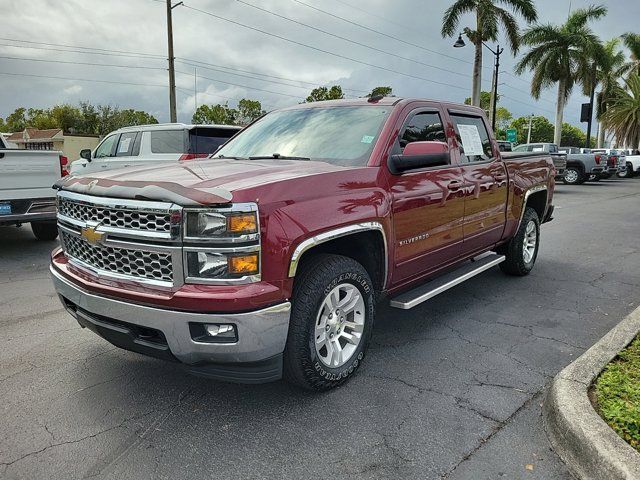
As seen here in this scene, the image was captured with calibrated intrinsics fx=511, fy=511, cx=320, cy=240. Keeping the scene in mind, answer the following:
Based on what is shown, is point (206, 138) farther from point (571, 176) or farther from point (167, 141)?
point (571, 176)

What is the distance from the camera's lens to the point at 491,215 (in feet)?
16.4

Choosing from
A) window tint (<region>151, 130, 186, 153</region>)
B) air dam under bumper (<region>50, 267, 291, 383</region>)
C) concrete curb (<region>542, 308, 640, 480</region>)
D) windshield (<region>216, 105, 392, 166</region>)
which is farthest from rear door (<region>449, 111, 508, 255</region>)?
window tint (<region>151, 130, 186, 153</region>)

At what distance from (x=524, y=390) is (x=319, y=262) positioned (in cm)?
159

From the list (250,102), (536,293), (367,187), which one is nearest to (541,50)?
(250,102)

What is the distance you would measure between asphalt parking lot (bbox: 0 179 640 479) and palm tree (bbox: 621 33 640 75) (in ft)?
163

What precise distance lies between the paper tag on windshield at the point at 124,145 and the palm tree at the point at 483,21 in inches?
884

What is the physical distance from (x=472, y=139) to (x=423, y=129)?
2.98 ft

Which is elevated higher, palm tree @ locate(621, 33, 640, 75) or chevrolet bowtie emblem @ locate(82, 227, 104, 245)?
palm tree @ locate(621, 33, 640, 75)

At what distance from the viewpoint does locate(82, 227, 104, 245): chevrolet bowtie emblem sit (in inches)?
116

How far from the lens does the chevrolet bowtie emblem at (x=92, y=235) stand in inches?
116

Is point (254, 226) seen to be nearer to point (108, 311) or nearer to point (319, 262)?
point (319, 262)

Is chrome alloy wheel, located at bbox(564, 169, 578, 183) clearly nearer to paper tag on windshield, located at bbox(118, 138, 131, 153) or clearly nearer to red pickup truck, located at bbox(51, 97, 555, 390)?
paper tag on windshield, located at bbox(118, 138, 131, 153)

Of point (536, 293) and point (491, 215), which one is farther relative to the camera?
point (536, 293)

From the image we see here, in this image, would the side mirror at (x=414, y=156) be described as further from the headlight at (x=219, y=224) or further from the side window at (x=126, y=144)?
Result: the side window at (x=126, y=144)
